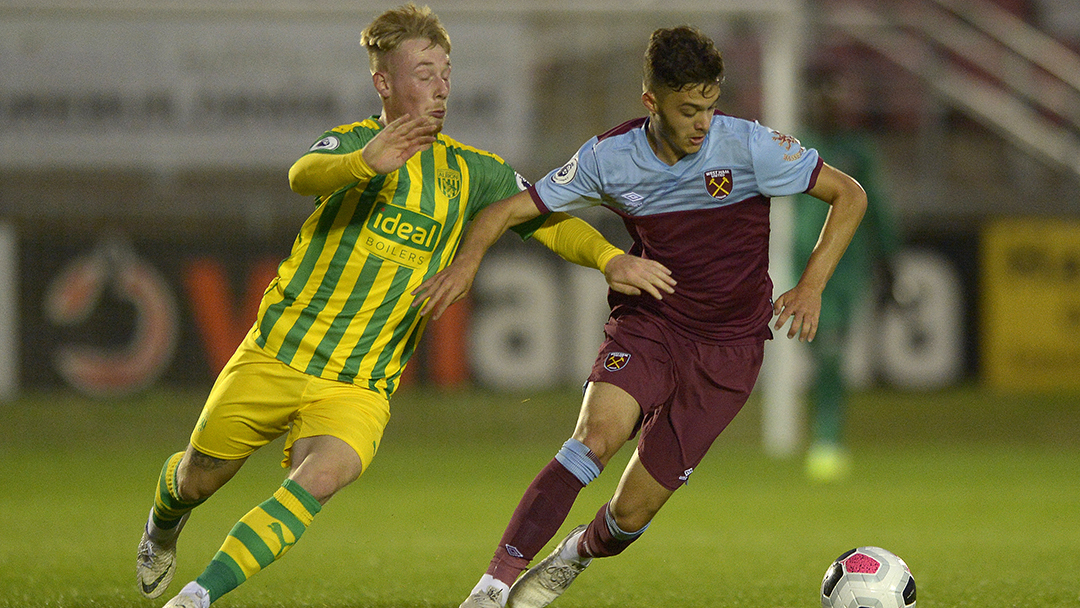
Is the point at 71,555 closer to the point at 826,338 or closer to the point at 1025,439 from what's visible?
the point at 826,338

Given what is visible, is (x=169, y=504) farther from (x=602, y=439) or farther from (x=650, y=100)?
(x=650, y=100)

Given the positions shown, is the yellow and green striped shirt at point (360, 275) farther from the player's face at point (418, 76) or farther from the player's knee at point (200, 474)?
the player's knee at point (200, 474)

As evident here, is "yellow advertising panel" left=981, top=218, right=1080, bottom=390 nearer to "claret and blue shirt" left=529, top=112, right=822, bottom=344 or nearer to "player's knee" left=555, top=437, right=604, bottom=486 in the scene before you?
"claret and blue shirt" left=529, top=112, right=822, bottom=344

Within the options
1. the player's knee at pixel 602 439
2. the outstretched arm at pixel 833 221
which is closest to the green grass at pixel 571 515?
the player's knee at pixel 602 439

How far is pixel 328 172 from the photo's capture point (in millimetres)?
3537

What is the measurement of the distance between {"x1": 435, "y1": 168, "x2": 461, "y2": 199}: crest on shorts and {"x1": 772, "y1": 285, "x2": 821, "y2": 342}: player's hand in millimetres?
1006

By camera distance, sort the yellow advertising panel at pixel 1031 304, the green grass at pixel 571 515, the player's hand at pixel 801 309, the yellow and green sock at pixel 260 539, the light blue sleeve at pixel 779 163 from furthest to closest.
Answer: the yellow advertising panel at pixel 1031 304, the green grass at pixel 571 515, the light blue sleeve at pixel 779 163, the player's hand at pixel 801 309, the yellow and green sock at pixel 260 539

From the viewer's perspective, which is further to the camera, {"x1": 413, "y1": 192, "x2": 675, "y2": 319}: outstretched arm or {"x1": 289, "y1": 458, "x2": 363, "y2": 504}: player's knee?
{"x1": 413, "y1": 192, "x2": 675, "y2": 319}: outstretched arm

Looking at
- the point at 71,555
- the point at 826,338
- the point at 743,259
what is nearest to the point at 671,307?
the point at 743,259

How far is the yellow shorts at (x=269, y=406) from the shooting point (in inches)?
147

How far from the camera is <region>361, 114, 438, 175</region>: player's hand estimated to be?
3.45 metres

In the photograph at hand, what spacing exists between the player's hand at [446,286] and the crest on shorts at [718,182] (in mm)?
763

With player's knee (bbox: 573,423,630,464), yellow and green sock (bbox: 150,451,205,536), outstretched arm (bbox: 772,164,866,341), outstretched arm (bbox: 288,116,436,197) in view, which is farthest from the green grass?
outstretched arm (bbox: 288,116,436,197)

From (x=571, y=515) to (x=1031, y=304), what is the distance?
574cm
